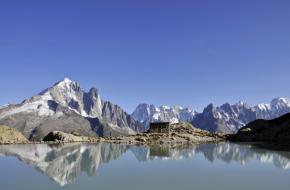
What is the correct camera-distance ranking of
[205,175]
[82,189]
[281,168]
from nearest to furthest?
1. [82,189]
2. [205,175]
3. [281,168]

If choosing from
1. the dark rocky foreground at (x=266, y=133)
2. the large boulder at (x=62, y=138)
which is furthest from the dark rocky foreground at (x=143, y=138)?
the dark rocky foreground at (x=266, y=133)

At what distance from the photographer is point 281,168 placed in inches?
1893

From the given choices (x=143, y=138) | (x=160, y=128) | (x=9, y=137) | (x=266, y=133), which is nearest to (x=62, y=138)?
(x=9, y=137)

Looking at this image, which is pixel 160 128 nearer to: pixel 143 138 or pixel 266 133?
pixel 143 138

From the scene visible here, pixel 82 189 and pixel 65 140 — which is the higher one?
pixel 65 140

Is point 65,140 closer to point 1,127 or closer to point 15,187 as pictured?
point 1,127

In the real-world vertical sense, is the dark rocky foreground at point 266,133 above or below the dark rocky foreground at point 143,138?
above

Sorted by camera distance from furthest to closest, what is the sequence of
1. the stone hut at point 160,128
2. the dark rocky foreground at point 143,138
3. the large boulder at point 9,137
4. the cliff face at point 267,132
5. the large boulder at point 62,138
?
the stone hut at point 160,128 < the cliff face at point 267,132 < the dark rocky foreground at point 143,138 < the large boulder at point 62,138 < the large boulder at point 9,137

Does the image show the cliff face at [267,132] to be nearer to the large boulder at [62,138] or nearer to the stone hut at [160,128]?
the stone hut at [160,128]

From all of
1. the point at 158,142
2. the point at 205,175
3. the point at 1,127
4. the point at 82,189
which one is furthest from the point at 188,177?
the point at 1,127

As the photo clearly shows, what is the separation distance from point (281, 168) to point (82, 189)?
2692 cm

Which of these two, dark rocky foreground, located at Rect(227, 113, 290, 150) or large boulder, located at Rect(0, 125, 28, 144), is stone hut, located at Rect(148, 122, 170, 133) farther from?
large boulder, located at Rect(0, 125, 28, 144)

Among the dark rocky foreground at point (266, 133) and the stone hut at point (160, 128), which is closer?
the dark rocky foreground at point (266, 133)

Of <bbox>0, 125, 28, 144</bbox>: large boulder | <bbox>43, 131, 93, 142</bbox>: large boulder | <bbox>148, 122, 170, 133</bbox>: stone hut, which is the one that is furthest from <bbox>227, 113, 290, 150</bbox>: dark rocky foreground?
<bbox>0, 125, 28, 144</bbox>: large boulder
